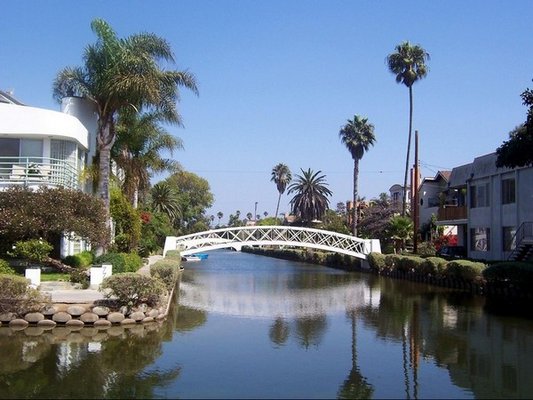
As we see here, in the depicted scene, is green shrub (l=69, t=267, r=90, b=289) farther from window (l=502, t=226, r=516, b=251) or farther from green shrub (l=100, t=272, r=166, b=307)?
window (l=502, t=226, r=516, b=251)

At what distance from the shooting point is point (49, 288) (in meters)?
21.5

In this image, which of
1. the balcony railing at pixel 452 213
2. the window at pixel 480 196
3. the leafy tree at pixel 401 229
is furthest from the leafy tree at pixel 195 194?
the window at pixel 480 196

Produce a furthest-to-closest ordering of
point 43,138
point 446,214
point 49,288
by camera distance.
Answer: point 446,214, point 43,138, point 49,288

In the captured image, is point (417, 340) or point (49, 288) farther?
point (49, 288)

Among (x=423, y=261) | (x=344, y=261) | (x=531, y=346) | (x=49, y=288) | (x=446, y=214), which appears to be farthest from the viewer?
(x=344, y=261)

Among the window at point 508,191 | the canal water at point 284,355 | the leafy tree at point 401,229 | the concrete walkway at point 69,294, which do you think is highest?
the window at point 508,191

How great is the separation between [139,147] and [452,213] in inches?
906

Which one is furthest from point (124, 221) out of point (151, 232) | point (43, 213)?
point (43, 213)

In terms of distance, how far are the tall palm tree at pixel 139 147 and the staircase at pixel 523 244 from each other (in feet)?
71.4

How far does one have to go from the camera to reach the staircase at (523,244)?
1270 inches

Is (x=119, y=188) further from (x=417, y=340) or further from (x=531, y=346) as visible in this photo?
(x=531, y=346)

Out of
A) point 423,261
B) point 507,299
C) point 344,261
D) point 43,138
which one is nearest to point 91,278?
point 43,138

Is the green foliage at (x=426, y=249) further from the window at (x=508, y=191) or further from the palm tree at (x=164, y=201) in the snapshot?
the palm tree at (x=164, y=201)

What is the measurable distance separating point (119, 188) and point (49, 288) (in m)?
17.1
